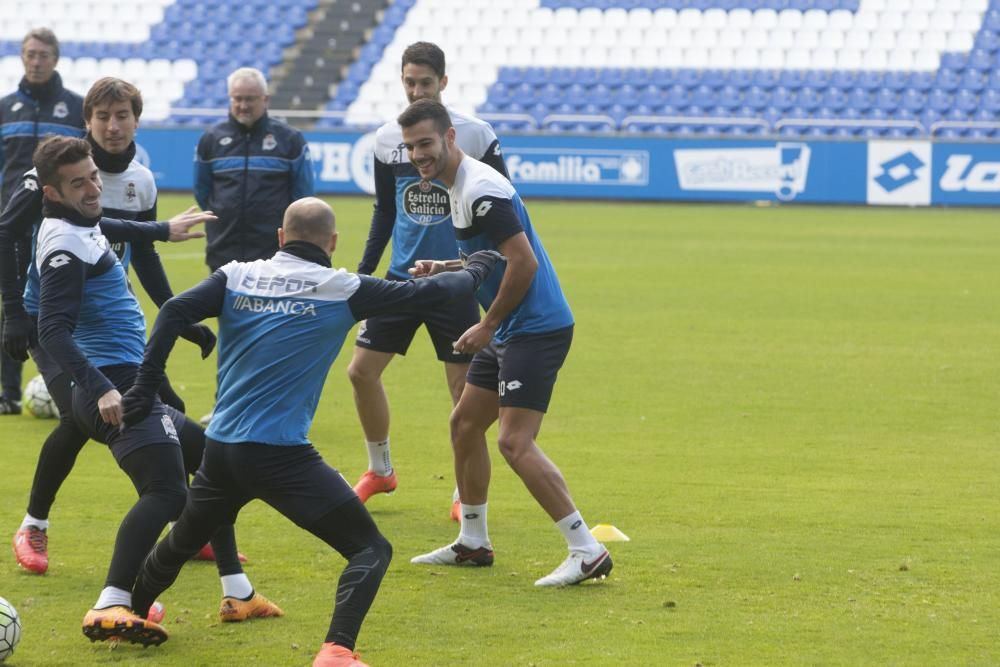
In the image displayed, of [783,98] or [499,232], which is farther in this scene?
[783,98]

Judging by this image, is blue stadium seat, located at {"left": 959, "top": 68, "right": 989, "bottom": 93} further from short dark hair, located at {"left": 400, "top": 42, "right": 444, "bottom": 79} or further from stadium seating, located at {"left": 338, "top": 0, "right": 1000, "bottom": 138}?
short dark hair, located at {"left": 400, "top": 42, "right": 444, "bottom": 79}

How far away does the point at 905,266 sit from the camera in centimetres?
2019

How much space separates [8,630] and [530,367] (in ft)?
7.85

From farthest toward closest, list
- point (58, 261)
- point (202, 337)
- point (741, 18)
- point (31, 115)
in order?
point (741, 18) < point (31, 115) < point (202, 337) < point (58, 261)

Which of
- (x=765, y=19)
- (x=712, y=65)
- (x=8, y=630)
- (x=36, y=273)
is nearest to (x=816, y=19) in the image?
(x=765, y=19)

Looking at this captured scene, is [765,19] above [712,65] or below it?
above

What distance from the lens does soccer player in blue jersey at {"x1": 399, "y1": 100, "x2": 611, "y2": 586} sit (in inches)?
245

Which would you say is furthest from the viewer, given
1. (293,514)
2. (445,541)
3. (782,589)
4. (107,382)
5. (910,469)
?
(910,469)

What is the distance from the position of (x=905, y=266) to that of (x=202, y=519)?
1624 cm

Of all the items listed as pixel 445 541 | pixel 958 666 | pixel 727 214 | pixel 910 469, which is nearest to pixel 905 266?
pixel 727 214

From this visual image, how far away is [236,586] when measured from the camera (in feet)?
19.4

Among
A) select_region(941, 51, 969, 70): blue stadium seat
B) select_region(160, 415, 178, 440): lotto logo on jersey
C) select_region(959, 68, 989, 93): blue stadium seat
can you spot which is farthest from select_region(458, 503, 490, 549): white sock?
select_region(941, 51, 969, 70): blue stadium seat

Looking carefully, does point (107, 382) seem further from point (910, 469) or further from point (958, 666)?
point (910, 469)

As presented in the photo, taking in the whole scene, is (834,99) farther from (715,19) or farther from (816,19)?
(715,19)
